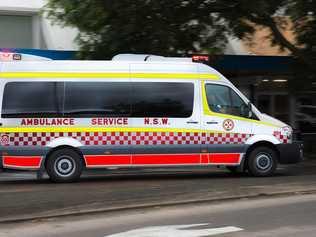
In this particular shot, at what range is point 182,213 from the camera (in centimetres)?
978

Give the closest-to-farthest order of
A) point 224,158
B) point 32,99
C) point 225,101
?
point 32,99
point 224,158
point 225,101

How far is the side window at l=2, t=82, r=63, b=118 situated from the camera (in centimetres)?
1353

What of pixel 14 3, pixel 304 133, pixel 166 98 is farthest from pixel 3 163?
pixel 304 133

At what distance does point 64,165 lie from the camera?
1378 centimetres

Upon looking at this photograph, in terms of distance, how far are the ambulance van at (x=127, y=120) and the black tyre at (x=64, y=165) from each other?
2 centimetres

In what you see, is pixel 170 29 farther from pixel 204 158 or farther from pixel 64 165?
pixel 64 165

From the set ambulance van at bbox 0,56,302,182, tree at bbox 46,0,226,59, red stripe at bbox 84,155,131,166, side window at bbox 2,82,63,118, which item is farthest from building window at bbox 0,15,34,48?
red stripe at bbox 84,155,131,166

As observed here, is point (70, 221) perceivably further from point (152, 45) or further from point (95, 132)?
point (152, 45)

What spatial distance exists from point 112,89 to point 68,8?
15.6 ft

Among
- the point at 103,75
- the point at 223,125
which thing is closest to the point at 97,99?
the point at 103,75

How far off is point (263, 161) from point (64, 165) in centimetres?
439

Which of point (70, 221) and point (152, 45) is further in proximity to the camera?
point (152, 45)

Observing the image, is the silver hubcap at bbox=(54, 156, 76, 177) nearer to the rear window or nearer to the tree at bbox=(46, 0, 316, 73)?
the rear window

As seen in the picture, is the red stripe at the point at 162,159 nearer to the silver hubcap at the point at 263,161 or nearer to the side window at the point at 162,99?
the silver hubcap at the point at 263,161
